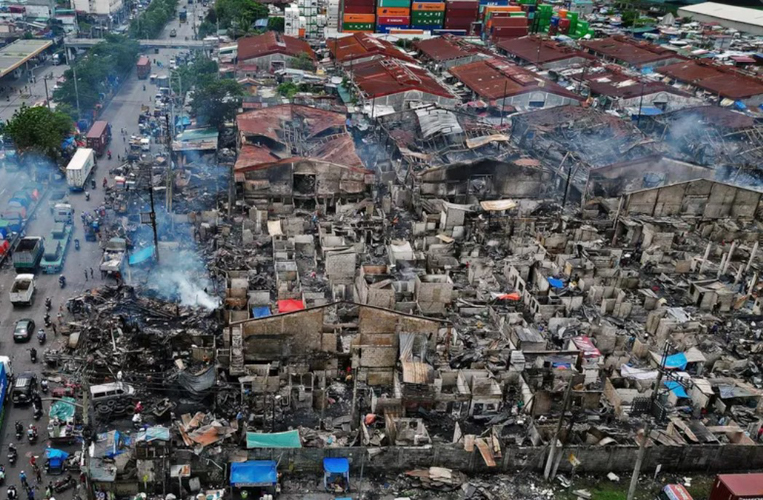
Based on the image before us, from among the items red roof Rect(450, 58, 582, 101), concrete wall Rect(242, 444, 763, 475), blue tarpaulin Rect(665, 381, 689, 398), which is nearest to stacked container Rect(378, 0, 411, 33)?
red roof Rect(450, 58, 582, 101)

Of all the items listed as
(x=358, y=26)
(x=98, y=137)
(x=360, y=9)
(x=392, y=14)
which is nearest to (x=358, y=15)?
(x=360, y=9)

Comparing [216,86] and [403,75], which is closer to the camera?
[216,86]

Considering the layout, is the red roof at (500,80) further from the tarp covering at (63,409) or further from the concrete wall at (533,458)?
the tarp covering at (63,409)

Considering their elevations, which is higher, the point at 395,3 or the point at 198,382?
the point at 395,3

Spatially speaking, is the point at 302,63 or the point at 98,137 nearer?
the point at 98,137

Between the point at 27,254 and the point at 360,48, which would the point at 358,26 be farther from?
the point at 27,254

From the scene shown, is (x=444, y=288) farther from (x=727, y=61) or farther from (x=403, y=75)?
(x=727, y=61)

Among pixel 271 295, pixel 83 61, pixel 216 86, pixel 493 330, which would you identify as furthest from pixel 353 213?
pixel 83 61

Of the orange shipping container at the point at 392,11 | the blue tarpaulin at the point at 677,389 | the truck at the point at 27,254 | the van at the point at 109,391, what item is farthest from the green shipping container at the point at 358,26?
the van at the point at 109,391

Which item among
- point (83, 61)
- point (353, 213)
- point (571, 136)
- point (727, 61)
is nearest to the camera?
point (353, 213)
